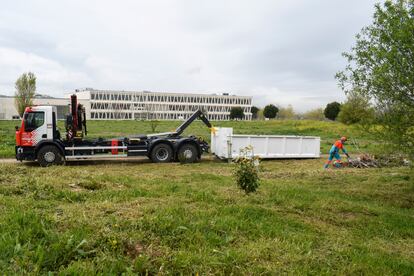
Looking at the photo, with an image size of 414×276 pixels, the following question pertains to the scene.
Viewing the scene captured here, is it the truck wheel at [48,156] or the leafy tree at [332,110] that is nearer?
the truck wheel at [48,156]

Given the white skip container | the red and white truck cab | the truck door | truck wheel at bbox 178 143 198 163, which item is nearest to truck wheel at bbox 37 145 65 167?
the red and white truck cab

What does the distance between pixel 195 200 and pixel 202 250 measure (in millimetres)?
2741

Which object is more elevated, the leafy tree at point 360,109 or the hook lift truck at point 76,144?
the leafy tree at point 360,109

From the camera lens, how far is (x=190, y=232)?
201 inches

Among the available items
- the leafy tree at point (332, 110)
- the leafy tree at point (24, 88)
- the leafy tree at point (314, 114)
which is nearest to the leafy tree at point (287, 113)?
the leafy tree at point (314, 114)

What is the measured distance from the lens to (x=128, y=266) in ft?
13.3

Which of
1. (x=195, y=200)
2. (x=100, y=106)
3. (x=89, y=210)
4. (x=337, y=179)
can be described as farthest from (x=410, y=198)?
(x=100, y=106)

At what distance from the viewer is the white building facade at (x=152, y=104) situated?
116 metres

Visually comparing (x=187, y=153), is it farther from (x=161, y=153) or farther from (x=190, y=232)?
(x=190, y=232)

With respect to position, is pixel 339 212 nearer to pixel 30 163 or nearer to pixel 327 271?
pixel 327 271

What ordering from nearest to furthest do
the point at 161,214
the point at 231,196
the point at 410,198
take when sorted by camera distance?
the point at 161,214
the point at 231,196
the point at 410,198

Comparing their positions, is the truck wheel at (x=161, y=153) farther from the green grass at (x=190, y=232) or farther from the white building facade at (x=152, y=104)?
the white building facade at (x=152, y=104)

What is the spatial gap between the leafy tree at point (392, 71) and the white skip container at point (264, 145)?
8.60m

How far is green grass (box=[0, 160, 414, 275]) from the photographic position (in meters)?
4.16
